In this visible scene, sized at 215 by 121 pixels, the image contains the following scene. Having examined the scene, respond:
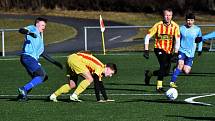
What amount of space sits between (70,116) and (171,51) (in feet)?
19.1

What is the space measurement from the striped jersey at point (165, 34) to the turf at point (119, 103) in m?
1.10

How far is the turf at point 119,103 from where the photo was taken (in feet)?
40.2

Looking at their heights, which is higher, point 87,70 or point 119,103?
point 87,70

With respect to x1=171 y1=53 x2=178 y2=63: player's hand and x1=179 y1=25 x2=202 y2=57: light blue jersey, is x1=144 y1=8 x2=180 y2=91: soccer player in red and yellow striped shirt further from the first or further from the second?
x1=179 y1=25 x2=202 y2=57: light blue jersey

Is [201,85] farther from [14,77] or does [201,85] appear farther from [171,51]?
[14,77]

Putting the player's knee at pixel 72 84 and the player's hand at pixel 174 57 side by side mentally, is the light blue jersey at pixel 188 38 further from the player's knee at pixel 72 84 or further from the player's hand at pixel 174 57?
the player's knee at pixel 72 84

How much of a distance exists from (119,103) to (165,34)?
340 centimetres

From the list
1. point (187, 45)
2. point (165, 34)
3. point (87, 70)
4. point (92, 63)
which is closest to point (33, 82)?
point (87, 70)

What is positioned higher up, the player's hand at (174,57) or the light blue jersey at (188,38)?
the light blue jersey at (188,38)

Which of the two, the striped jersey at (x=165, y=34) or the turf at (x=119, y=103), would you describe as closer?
the turf at (x=119, y=103)

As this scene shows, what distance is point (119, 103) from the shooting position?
14.4m

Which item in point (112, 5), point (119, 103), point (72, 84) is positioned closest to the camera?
point (119, 103)

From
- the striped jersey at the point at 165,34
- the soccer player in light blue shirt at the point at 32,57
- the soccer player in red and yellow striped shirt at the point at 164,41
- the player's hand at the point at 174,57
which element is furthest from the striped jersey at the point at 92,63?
the player's hand at the point at 174,57

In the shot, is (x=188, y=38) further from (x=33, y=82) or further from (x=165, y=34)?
(x=33, y=82)
